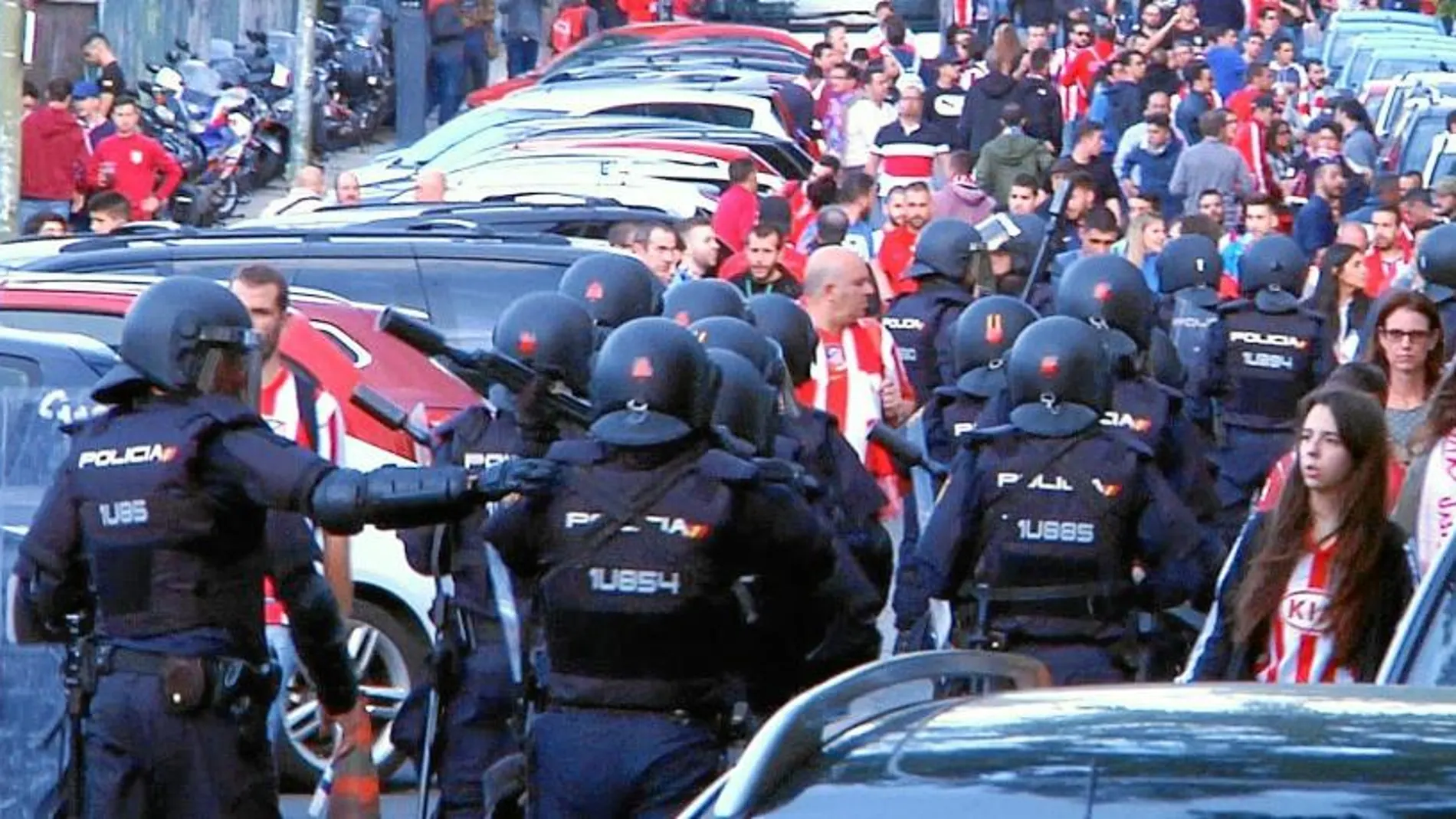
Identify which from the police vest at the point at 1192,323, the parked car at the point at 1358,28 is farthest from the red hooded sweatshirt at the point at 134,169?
the parked car at the point at 1358,28

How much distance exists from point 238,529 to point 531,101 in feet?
71.9

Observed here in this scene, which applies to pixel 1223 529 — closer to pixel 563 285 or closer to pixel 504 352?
pixel 563 285

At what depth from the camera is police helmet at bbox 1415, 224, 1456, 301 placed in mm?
13891

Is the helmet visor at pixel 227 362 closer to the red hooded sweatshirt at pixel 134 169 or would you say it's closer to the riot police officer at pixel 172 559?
the riot police officer at pixel 172 559

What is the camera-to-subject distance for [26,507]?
905cm

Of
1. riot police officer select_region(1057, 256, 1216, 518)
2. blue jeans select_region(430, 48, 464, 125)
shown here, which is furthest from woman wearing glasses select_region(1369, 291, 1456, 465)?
blue jeans select_region(430, 48, 464, 125)

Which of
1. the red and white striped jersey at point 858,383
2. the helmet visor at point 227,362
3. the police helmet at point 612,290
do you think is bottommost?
the red and white striped jersey at point 858,383

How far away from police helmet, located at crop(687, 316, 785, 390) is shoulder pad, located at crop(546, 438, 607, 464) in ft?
6.39

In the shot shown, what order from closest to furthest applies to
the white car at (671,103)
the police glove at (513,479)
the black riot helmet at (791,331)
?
the police glove at (513,479) < the black riot helmet at (791,331) < the white car at (671,103)

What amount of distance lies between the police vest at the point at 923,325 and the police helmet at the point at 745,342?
14.7 feet

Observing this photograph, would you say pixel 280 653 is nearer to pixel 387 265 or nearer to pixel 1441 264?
pixel 1441 264

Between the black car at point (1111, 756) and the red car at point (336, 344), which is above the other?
the black car at point (1111, 756)

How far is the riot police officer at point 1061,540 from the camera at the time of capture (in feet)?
29.6

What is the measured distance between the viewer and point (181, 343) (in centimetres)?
781
